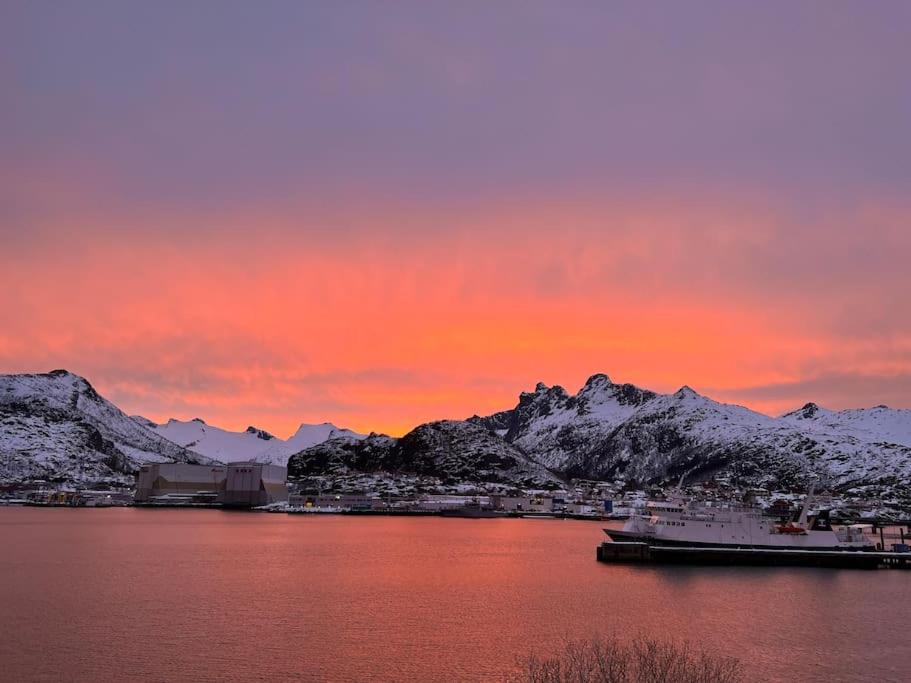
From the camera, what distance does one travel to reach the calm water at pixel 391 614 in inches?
1682

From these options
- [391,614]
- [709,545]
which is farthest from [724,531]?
[391,614]

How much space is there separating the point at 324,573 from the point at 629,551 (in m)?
39.4

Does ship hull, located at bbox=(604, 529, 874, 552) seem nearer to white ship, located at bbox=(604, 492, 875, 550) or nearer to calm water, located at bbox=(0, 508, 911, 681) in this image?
white ship, located at bbox=(604, 492, 875, 550)

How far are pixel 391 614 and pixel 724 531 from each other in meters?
59.1

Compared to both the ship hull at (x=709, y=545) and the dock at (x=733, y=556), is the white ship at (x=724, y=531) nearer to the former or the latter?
the ship hull at (x=709, y=545)

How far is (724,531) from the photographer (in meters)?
103

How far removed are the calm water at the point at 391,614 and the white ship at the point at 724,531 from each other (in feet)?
27.4

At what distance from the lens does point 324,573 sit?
8294 centimetres

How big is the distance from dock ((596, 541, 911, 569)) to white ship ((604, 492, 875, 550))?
1.70 m

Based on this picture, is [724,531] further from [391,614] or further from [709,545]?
[391,614]

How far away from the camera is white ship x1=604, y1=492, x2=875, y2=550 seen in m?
103

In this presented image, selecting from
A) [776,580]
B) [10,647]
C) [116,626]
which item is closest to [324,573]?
[116,626]

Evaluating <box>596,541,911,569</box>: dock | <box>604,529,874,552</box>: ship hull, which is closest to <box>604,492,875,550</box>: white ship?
<box>604,529,874,552</box>: ship hull

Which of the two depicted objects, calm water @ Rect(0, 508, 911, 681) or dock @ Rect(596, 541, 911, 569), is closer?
calm water @ Rect(0, 508, 911, 681)
